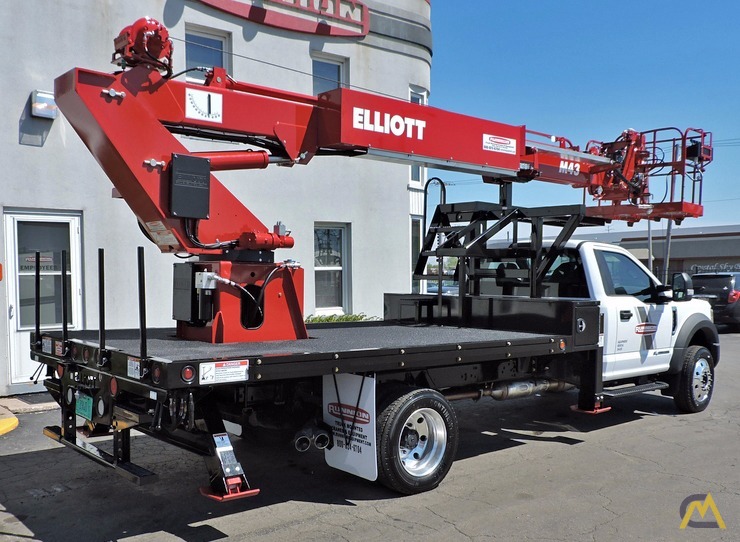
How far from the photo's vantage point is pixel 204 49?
35.5ft

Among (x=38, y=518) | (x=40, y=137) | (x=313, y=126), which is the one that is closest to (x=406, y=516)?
(x=38, y=518)

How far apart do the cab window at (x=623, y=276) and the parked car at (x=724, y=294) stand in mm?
12436

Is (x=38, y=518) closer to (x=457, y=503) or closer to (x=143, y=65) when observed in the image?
(x=457, y=503)

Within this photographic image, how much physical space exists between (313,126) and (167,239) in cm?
172

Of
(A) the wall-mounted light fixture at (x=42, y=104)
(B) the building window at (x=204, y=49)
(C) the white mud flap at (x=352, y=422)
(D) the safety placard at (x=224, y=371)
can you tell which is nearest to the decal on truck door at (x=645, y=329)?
(C) the white mud flap at (x=352, y=422)

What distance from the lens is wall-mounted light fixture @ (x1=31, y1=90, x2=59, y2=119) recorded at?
29.8ft

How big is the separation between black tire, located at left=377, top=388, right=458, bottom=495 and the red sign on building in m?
7.66

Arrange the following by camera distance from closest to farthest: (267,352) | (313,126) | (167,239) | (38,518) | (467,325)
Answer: (267,352) → (38,518) → (167,239) → (313,126) → (467,325)

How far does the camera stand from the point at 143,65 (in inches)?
212

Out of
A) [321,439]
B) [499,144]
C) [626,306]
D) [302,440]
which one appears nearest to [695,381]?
[626,306]

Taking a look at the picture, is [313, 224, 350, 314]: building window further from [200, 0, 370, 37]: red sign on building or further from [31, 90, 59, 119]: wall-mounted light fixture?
[31, 90, 59, 119]: wall-mounted light fixture

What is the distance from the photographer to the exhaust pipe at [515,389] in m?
6.45

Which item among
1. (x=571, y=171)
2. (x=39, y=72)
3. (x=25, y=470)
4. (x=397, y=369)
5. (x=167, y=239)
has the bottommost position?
(x=25, y=470)

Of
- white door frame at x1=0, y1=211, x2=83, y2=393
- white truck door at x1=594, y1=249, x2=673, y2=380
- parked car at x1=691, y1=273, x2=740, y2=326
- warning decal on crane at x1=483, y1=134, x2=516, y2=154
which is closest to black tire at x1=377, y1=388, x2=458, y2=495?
white truck door at x1=594, y1=249, x2=673, y2=380
